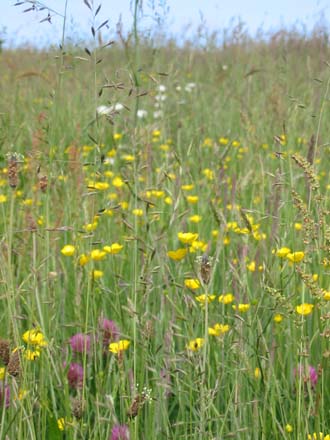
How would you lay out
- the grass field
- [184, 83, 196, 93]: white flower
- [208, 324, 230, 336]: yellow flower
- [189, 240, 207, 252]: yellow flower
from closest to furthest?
1. the grass field
2. [208, 324, 230, 336]: yellow flower
3. [189, 240, 207, 252]: yellow flower
4. [184, 83, 196, 93]: white flower

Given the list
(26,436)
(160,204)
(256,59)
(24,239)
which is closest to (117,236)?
(160,204)

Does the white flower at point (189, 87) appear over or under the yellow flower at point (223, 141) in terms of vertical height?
over

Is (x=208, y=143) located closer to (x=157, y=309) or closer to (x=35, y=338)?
(x=157, y=309)

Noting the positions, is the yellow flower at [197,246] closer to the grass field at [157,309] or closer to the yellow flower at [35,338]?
the grass field at [157,309]

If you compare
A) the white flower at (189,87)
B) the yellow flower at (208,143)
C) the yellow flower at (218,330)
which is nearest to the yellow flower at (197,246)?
the yellow flower at (218,330)

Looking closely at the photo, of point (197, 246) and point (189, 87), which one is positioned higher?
point (189, 87)

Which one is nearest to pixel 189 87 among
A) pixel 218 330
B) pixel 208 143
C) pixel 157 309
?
pixel 208 143

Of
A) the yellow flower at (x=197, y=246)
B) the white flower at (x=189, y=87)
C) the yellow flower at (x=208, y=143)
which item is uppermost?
the white flower at (x=189, y=87)

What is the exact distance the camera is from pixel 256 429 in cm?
124

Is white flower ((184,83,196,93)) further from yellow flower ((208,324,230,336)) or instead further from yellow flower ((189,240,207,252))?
yellow flower ((208,324,230,336))

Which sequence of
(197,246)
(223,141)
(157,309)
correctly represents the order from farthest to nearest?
(223,141) → (157,309) → (197,246)

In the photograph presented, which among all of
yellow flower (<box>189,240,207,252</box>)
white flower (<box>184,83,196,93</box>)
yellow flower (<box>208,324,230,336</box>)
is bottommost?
yellow flower (<box>208,324,230,336</box>)

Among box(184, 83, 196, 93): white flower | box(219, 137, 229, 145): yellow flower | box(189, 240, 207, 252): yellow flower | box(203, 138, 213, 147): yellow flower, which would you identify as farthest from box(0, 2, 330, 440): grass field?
box(184, 83, 196, 93): white flower

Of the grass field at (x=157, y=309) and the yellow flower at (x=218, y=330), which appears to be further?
the yellow flower at (x=218, y=330)
